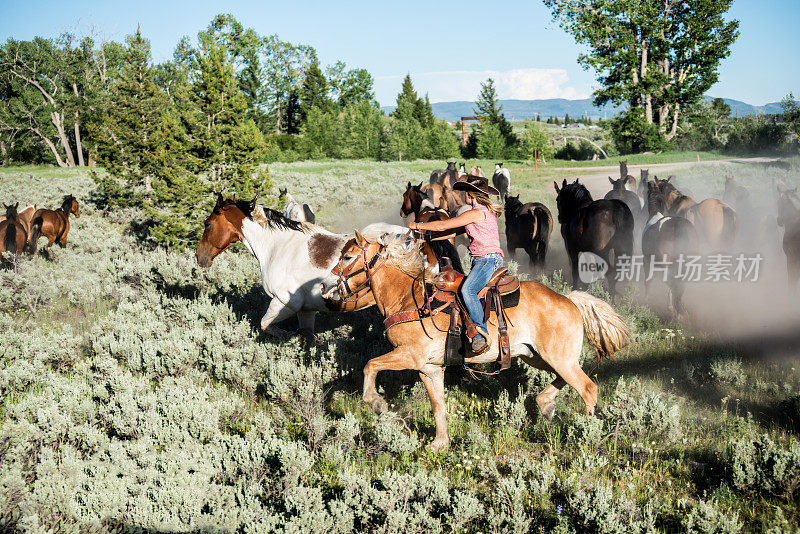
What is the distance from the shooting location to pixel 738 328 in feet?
31.0

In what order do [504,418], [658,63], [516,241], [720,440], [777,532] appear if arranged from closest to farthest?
[777,532] → [720,440] → [504,418] → [516,241] → [658,63]

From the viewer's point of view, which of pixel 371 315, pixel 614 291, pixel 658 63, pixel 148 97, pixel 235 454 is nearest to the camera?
pixel 235 454

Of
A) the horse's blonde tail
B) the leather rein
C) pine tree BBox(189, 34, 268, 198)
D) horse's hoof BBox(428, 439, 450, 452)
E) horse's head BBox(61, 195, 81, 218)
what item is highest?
pine tree BBox(189, 34, 268, 198)

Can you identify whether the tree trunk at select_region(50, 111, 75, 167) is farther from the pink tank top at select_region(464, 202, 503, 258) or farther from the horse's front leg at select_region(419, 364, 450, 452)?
the horse's front leg at select_region(419, 364, 450, 452)

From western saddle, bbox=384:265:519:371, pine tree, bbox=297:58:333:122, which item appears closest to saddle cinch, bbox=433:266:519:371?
western saddle, bbox=384:265:519:371

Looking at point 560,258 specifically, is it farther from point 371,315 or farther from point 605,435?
point 605,435

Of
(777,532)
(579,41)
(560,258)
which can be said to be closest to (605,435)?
(777,532)

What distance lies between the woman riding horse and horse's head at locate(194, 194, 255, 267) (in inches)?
173

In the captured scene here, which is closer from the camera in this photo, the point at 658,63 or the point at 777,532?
the point at 777,532

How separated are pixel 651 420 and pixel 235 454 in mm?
4139

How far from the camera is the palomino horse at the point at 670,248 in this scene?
10516 millimetres

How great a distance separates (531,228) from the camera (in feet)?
44.1

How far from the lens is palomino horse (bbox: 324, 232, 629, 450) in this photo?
17.6 ft

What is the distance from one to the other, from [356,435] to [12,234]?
12.5 metres
